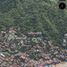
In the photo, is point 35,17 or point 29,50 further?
point 35,17

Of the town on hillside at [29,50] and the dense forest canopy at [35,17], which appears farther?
the dense forest canopy at [35,17]

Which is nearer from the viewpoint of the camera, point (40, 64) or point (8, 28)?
point (40, 64)

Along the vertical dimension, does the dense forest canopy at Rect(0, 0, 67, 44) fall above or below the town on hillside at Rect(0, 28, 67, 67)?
above

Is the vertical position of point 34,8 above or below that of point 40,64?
above

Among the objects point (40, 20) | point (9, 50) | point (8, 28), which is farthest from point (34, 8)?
point (9, 50)

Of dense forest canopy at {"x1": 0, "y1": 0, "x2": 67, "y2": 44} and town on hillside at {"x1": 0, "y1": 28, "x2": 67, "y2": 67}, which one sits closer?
town on hillside at {"x1": 0, "y1": 28, "x2": 67, "y2": 67}

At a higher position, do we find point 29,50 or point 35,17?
point 35,17

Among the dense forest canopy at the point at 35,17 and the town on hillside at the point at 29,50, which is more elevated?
the dense forest canopy at the point at 35,17

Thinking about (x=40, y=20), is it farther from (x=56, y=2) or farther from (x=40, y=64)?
(x=40, y=64)
